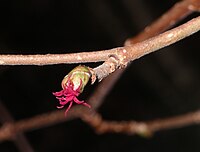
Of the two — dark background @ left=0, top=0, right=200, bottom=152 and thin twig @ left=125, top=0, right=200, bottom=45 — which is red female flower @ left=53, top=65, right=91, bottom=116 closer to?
thin twig @ left=125, top=0, right=200, bottom=45

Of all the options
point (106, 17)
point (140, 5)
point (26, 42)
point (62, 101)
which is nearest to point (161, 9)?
point (140, 5)

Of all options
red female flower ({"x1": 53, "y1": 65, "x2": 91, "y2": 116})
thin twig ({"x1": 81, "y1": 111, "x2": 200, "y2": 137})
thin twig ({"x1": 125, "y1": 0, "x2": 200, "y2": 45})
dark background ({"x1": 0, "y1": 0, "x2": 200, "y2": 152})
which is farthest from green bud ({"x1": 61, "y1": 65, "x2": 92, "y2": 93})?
dark background ({"x1": 0, "y1": 0, "x2": 200, "y2": 152})

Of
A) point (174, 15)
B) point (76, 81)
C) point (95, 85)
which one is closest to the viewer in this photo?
point (76, 81)

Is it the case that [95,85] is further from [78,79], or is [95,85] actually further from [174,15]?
[78,79]

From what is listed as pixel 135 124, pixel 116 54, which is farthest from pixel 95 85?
pixel 116 54

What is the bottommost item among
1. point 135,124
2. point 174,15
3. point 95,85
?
point 174,15

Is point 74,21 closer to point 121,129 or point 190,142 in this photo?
point 190,142

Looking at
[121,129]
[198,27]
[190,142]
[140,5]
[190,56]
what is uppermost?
[140,5]

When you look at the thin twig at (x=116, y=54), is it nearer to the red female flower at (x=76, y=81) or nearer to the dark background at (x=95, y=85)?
the red female flower at (x=76, y=81)
